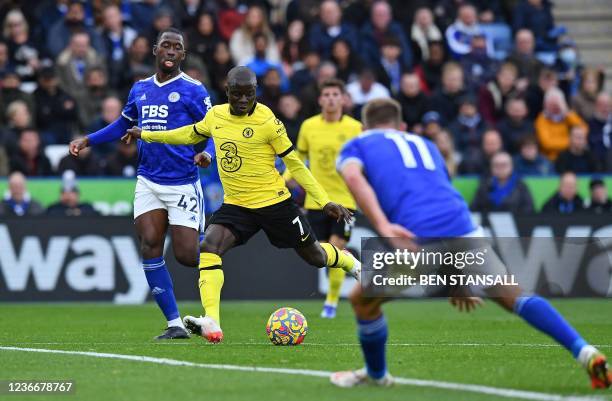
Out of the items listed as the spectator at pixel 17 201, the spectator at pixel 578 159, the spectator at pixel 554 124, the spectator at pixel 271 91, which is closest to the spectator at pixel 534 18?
the spectator at pixel 554 124

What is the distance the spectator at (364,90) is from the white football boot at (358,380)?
41.0ft

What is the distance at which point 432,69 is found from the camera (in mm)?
22672

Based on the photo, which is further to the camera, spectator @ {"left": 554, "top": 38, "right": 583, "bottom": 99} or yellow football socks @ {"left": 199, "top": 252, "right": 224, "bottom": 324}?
spectator @ {"left": 554, "top": 38, "right": 583, "bottom": 99}

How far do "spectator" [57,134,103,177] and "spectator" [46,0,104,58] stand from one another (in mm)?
2699

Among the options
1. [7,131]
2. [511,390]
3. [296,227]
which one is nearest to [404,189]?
[511,390]

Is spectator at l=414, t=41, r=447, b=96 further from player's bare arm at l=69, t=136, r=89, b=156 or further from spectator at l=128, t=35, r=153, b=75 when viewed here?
player's bare arm at l=69, t=136, r=89, b=156

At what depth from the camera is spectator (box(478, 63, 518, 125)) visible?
73.0 feet

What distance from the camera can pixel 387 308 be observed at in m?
17.4

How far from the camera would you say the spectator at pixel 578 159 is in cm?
2064

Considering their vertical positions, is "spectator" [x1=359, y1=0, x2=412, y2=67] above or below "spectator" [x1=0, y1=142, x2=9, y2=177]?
above

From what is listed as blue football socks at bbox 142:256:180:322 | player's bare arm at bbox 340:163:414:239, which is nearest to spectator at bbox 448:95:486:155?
blue football socks at bbox 142:256:180:322

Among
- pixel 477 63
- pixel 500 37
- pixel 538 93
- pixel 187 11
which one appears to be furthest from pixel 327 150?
pixel 500 37

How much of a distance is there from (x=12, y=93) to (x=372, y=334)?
13.2 meters

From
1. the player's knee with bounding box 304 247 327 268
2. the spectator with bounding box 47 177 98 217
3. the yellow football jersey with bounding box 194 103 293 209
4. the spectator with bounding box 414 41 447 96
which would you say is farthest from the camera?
the spectator with bounding box 414 41 447 96
